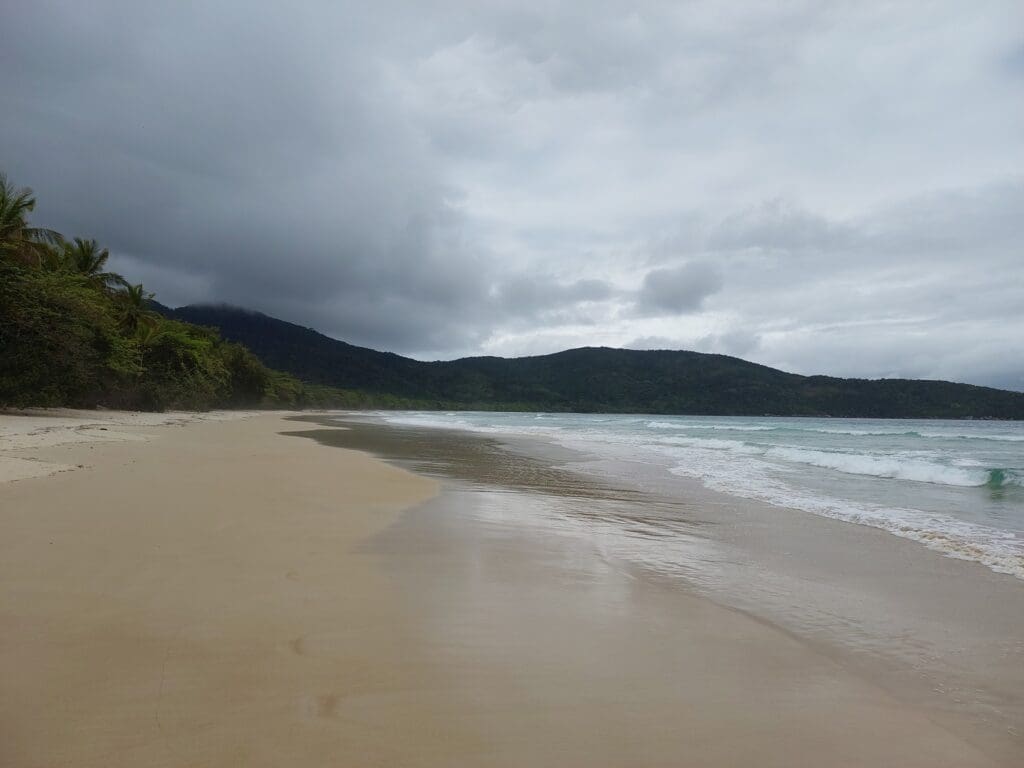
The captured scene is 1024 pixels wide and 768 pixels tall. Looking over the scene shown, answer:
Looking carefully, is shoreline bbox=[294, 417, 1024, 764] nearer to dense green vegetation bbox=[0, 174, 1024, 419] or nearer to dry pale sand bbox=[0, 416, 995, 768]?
dry pale sand bbox=[0, 416, 995, 768]

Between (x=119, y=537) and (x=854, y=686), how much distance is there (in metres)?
5.40

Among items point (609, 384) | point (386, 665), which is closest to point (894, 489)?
point (386, 665)

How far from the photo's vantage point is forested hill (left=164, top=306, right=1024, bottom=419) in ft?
332

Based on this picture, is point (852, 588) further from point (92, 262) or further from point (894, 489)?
point (92, 262)

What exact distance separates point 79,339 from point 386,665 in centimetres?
2564

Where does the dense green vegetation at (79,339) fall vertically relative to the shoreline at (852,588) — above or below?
above

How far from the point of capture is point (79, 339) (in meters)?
22.4

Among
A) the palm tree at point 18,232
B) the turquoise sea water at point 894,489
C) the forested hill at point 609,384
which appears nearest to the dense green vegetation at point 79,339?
the palm tree at point 18,232

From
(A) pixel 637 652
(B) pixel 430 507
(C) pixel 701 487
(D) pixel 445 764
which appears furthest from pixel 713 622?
(C) pixel 701 487

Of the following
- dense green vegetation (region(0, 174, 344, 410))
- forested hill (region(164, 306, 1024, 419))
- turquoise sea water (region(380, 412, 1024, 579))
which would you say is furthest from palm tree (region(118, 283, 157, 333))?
forested hill (region(164, 306, 1024, 419))

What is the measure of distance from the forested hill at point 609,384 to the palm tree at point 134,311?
67.8 meters

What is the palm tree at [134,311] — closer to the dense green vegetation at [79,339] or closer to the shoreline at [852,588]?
the dense green vegetation at [79,339]

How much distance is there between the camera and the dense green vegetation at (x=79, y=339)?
812 inches

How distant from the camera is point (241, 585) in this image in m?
3.83
